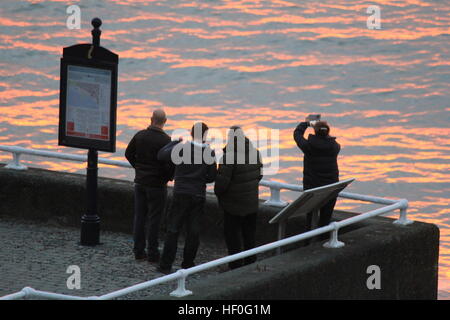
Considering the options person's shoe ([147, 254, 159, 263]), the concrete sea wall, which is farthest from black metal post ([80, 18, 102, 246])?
person's shoe ([147, 254, 159, 263])

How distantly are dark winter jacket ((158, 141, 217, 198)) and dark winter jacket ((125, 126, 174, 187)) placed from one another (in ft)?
1.57

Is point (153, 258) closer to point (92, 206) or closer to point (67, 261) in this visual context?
point (67, 261)

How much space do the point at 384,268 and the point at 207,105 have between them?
2325 centimetres

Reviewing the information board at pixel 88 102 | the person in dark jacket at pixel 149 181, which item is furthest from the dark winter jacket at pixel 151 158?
the information board at pixel 88 102

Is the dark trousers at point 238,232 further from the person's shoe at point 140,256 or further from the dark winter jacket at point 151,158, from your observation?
the person's shoe at point 140,256

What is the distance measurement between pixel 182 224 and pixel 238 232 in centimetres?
55

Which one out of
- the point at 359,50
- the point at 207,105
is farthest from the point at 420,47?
the point at 207,105

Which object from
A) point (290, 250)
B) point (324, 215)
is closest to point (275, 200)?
point (290, 250)

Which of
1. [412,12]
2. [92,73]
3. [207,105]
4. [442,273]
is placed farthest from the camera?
[412,12]

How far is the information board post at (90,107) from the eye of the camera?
14406mm

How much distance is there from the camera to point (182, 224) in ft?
43.7

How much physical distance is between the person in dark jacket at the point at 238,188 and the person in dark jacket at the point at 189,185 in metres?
0.16

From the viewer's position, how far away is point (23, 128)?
33.6 m

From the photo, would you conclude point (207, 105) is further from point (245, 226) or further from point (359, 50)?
point (245, 226)
